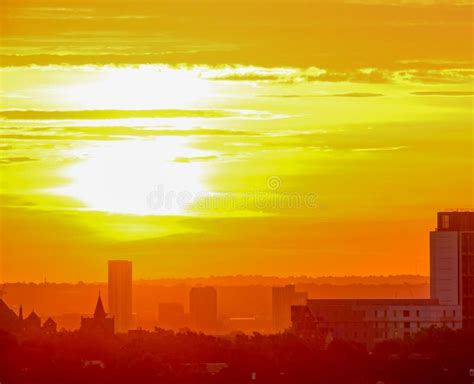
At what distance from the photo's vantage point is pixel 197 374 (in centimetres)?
17738

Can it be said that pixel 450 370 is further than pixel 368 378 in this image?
Yes

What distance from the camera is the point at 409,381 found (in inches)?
6772

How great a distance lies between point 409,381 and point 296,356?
90.5 ft

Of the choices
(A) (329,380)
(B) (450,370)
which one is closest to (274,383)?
(A) (329,380)

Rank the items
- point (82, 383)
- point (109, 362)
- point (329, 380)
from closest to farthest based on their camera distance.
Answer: point (82, 383)
point (329, 380)
point (109, 362)

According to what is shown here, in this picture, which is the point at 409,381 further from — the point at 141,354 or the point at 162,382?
the point at 141,354

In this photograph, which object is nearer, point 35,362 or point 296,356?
point 35,362

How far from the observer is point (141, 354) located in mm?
196500

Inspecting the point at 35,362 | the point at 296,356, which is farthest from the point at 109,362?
the point at 296,356

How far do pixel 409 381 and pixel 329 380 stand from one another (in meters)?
6.99

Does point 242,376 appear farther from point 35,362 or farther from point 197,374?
point 35,362

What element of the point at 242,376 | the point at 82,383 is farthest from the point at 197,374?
the point at 82,383

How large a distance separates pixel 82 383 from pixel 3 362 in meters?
19.4

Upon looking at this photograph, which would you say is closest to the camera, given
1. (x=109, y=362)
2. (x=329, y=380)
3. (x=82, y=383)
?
(x=82, y=383)
